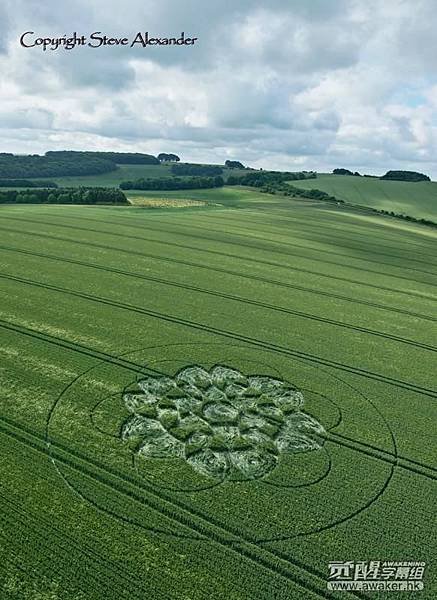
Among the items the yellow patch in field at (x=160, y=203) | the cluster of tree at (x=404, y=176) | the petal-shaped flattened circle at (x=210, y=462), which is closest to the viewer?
the petal-shaped flattened circle at (x=210, y=462)

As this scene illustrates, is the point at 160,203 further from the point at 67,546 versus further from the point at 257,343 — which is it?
the point at 67,546

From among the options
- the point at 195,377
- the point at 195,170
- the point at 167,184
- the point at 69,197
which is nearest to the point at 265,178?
the point at 167,184

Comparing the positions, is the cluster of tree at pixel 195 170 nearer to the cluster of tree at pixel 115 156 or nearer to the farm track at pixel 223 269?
the cluster of tree at pixel 115 156

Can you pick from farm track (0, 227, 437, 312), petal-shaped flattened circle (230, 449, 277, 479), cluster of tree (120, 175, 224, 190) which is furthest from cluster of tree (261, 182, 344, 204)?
petal-shaped flattened circle (230, 449, 277, 479)

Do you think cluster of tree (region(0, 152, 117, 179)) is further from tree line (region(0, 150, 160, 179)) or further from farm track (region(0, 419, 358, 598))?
farm track (region(0, 419, 358, 598))

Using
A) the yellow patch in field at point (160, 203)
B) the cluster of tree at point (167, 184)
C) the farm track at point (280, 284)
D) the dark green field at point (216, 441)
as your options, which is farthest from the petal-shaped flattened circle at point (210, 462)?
the cluster of tree at point (167, 184)

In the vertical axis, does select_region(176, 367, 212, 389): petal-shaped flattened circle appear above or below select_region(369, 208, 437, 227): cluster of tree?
below
